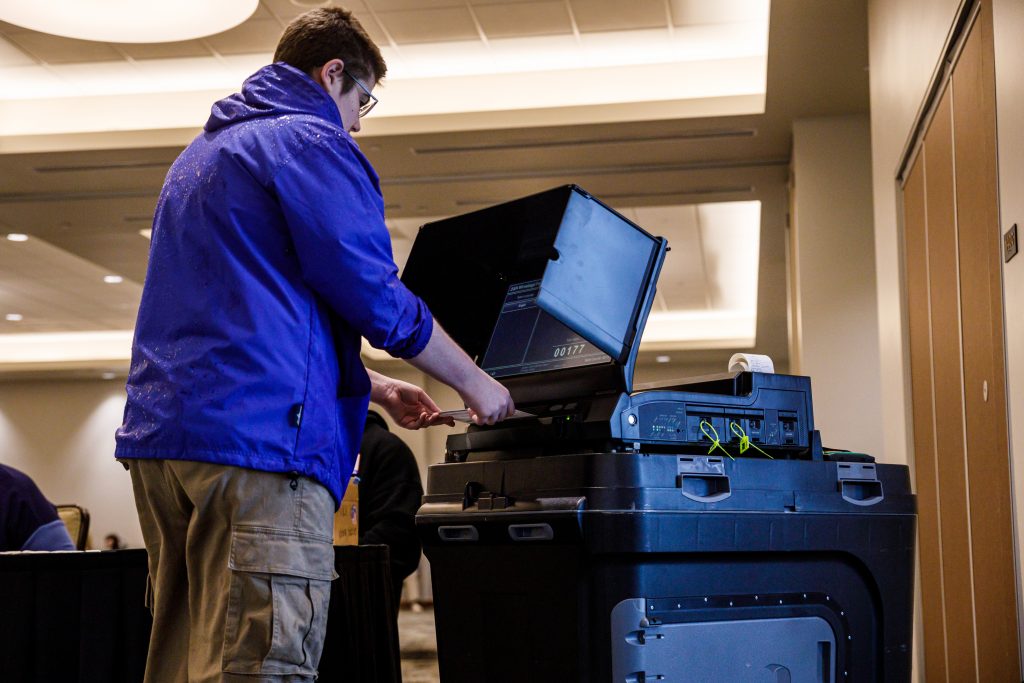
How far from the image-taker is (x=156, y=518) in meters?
1.48

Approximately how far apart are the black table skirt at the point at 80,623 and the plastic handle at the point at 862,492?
1.13m

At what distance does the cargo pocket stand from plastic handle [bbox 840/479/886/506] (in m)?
0.88

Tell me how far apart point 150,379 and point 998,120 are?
1724 millimetres

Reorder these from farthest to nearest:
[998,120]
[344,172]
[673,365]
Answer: [673,365], [998,120], [344,172]

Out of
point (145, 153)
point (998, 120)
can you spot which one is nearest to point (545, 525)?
point (998, 120)

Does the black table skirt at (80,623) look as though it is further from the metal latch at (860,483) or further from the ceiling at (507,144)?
the ceiling at (507,144)

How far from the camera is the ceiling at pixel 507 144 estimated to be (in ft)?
17.3

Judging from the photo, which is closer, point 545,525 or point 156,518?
point 156,518

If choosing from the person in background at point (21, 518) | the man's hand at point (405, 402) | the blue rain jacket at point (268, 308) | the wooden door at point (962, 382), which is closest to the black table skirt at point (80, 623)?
the person in background at point (21, 518)

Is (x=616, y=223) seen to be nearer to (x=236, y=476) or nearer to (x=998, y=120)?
(x=236, y=476)

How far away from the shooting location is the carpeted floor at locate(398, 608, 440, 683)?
22.4 feet

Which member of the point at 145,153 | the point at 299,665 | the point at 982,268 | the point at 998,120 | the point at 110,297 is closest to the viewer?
→ the point at 299,665

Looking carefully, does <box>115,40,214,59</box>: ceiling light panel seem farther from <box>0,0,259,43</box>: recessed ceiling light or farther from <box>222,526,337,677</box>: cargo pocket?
<box>222,526,337,677</box>: cargo pocket

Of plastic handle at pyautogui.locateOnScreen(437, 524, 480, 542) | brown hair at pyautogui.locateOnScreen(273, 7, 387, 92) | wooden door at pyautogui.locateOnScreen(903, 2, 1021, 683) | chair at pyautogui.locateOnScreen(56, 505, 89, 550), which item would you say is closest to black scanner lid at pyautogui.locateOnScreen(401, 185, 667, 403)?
plastic handle at pyautogui.locateOnScreen(437, 524, 480, 542)
